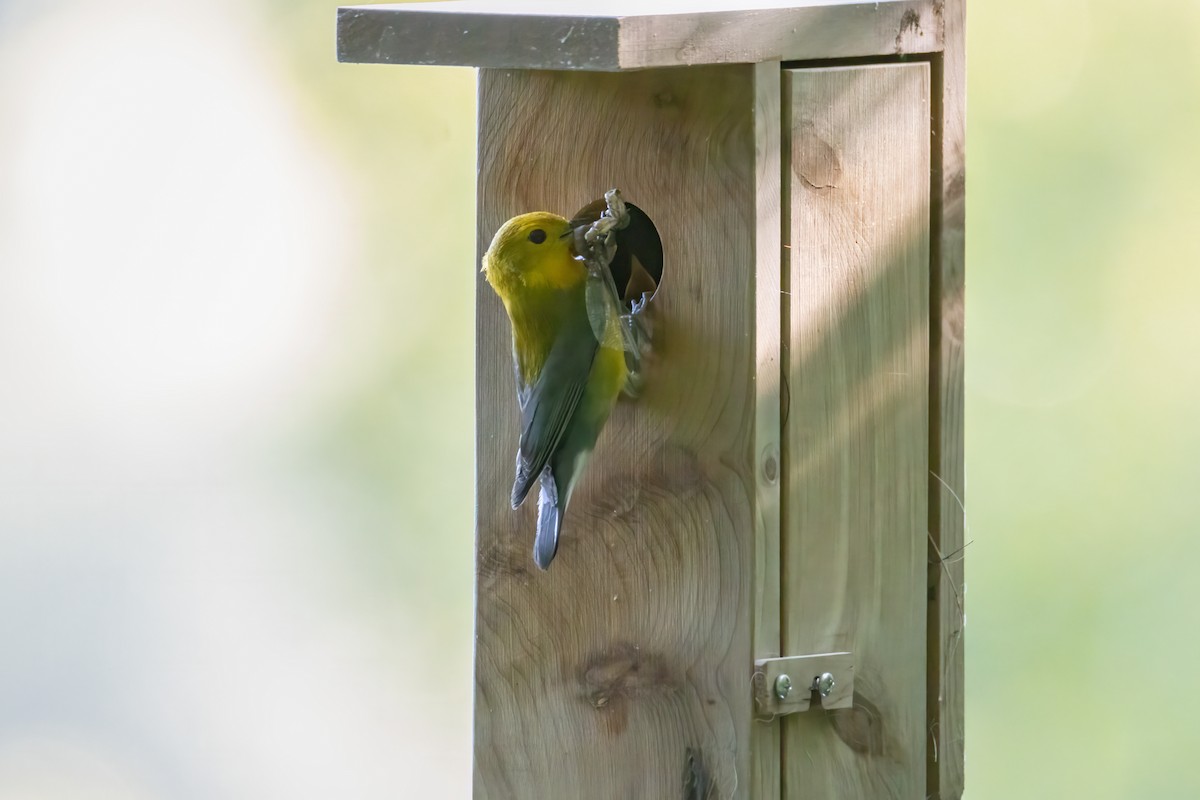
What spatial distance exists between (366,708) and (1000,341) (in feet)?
9.71

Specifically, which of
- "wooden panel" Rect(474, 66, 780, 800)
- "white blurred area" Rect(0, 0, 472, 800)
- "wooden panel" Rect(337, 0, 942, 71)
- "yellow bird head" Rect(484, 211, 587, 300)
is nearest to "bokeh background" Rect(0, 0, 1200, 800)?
"white blurred area" Rect(0, 0, 472, 800)

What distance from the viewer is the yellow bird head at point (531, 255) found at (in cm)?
226

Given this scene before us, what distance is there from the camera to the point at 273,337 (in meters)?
5.25

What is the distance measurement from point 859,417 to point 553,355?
54 centimetres

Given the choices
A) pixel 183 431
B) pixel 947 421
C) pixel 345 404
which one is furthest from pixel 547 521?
pixel 183 431

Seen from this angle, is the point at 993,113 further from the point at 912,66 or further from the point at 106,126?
the point at 106,126

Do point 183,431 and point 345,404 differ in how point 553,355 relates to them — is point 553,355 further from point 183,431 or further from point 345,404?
point 183,431

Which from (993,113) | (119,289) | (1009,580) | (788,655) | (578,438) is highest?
(993,113)

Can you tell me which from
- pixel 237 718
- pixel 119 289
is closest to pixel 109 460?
pixel 119 289

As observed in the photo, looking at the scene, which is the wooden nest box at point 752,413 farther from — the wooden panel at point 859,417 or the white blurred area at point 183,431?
the white blurred area at point 183,431

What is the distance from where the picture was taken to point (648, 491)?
2.33 metres

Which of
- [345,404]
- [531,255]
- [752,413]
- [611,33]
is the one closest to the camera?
[611,33]

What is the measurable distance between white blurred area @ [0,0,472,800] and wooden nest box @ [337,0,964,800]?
2.94 meters

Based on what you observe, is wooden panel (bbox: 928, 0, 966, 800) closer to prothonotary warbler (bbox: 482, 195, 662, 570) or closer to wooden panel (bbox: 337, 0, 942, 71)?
wooden panel (bbox: 337, 0, 942, 71)
